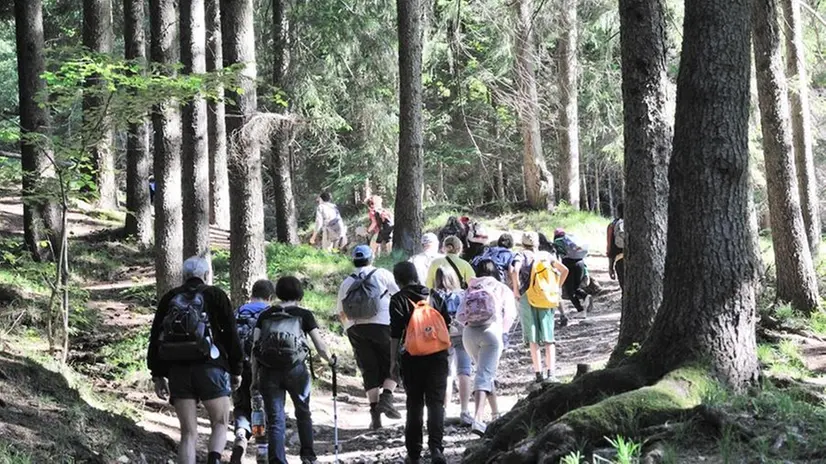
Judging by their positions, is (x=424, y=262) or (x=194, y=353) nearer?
(x=194, y=353)

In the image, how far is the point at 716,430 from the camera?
5348 millimetres

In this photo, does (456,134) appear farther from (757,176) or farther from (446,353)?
(446,353)

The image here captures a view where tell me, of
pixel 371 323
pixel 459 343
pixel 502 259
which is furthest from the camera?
pixel 502 259

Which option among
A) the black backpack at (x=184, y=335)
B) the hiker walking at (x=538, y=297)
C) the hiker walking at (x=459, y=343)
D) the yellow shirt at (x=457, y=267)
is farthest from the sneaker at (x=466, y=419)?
the black backpack at (x=184, y=335)

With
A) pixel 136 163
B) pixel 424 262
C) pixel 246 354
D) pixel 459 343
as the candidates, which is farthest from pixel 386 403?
pixel 136 163

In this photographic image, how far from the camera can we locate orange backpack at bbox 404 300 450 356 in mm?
7285

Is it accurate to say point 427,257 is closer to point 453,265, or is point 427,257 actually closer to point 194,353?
point 453,265

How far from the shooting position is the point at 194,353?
21.2ft

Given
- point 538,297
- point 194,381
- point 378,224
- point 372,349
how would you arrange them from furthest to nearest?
point 378,224
point 538,297
point 372,349
point 194,381

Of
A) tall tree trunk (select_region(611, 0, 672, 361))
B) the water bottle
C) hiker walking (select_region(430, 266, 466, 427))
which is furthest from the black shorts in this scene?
tall tree trunk (select_region(611, 0, 672, 361))

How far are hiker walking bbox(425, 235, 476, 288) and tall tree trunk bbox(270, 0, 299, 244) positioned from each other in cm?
1098

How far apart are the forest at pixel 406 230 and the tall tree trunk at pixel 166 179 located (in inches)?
1.6

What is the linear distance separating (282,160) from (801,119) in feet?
35.4

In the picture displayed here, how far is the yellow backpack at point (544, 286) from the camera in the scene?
35.1ft
